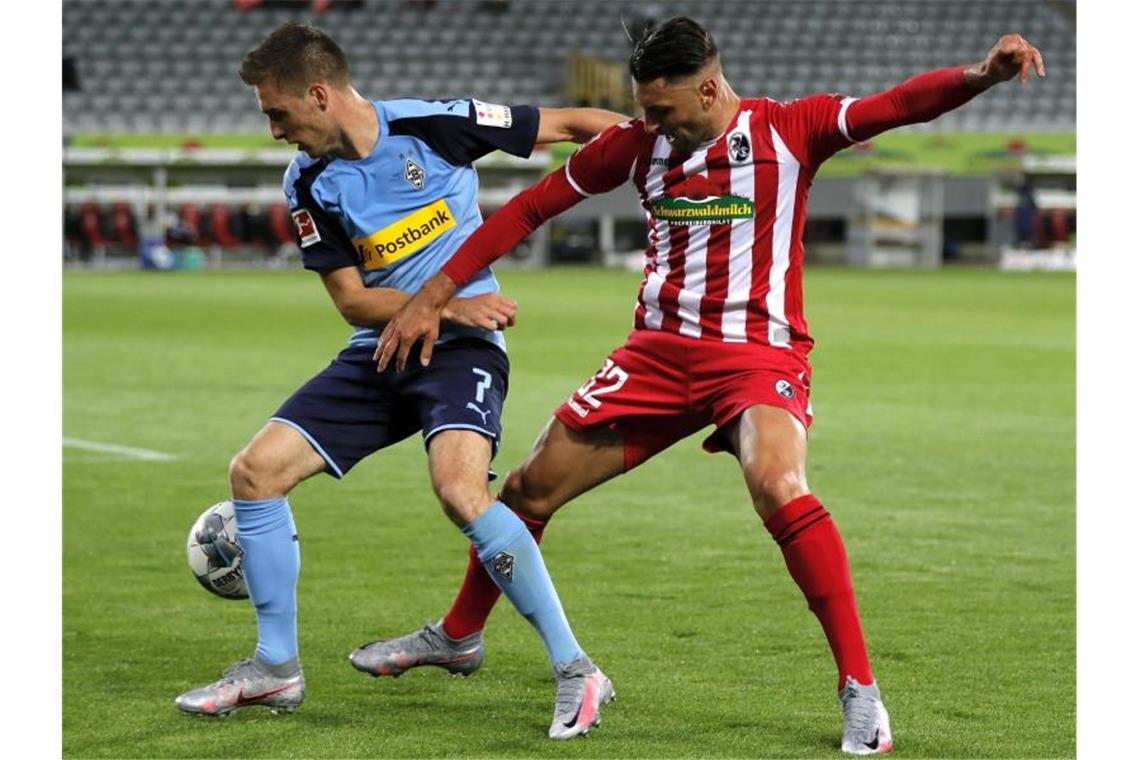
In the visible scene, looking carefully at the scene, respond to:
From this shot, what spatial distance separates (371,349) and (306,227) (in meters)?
0.35

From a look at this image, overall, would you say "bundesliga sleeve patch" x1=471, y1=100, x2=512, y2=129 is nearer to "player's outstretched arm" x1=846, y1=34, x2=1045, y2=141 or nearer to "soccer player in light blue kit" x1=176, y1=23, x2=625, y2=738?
"soccer player in light blue kit" x1=176, y1=23, x2=625, y2=738

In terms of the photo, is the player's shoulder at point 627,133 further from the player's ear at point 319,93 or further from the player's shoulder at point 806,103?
the player's ear at point 319,93

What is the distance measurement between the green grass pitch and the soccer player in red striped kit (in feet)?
1.66

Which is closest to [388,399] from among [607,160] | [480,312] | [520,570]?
[480,312]

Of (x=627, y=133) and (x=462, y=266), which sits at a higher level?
(x=627, y=133)

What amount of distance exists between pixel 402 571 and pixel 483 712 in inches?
84.9

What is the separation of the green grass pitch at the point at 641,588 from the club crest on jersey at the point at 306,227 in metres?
1.16

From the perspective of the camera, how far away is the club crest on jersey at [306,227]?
15.1 ft

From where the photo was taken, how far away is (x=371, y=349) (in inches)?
184

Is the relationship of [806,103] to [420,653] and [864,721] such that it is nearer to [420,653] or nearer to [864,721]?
[864,721]

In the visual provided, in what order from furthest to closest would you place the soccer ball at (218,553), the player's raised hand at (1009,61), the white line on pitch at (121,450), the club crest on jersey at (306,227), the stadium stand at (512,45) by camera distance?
the stadium stand at (512,45) → the white line on pitch at (121,450) → the soccer ball at (218,553) → the club crest on jersey at (306,227) → the player's raised hand at (1009,61)

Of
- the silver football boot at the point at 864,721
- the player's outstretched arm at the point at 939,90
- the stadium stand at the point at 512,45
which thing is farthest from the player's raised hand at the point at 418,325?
the stadium stand at the point at 512,45
